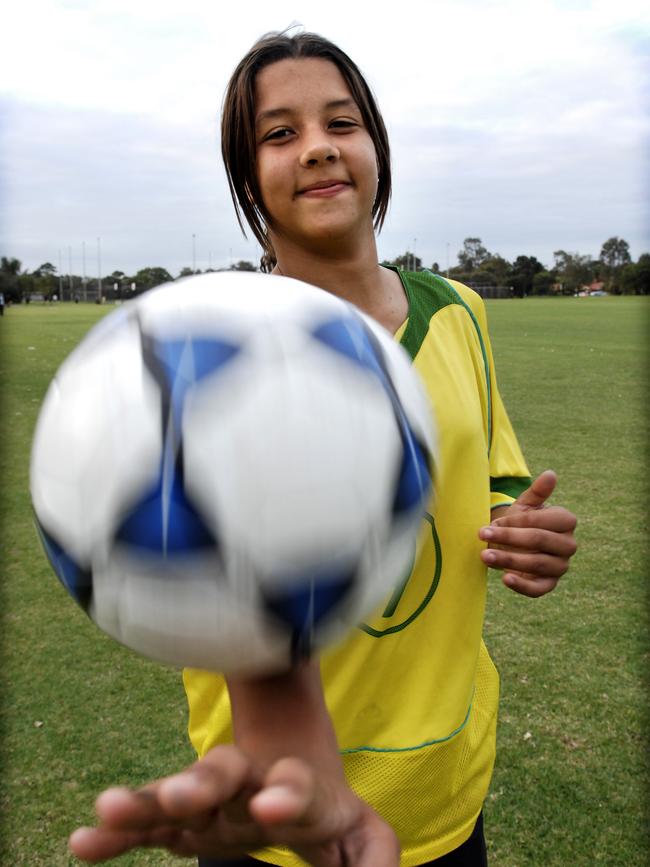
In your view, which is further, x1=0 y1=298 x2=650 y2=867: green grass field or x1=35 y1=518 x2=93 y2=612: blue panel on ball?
x1=0 y1=298 x2=650 y2=867: green grass field

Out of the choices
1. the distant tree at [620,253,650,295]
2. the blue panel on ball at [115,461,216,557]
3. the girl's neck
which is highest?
the distant tree at [620,253,650,295]

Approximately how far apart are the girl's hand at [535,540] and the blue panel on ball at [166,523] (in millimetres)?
695

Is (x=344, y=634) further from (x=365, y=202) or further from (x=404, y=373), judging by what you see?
(x=365, y=202)

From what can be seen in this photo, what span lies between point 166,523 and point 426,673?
2.49 feet

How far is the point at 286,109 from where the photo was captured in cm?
131

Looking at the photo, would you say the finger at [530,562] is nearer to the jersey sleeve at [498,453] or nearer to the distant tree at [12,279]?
the jersey sleeve at [498,453]

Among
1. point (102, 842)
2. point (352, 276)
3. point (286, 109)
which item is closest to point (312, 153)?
point (286, 109)

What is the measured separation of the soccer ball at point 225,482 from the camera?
74cm

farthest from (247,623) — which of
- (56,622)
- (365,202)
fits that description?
(56,622)

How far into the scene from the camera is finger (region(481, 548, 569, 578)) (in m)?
1.29

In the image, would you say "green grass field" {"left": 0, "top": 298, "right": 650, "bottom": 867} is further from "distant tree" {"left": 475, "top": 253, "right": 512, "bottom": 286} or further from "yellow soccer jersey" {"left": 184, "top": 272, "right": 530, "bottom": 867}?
"distant tree" {"left": 475, "top": 253, "right": 512, "bottom": 286}

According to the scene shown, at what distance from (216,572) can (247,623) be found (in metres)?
0.06

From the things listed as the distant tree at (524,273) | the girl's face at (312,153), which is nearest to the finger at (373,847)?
the girl's face at (312,153)

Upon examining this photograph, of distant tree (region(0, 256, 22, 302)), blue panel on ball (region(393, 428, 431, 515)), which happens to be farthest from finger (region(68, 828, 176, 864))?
distant tree (region(0, 256, 22, 302))
